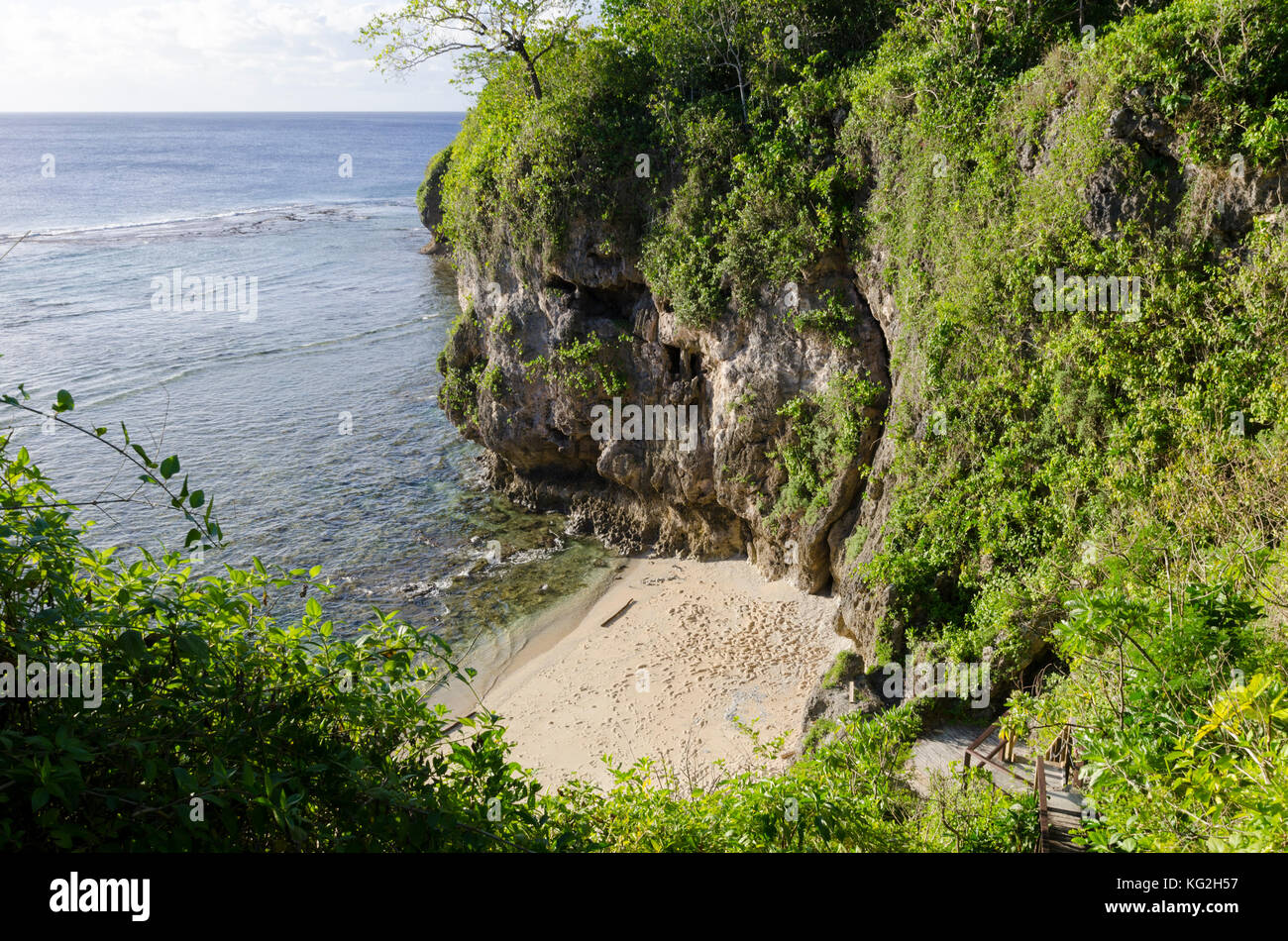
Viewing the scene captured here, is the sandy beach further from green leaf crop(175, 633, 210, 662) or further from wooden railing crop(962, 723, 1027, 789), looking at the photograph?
green leaf crop(175, 633, 210, 662)

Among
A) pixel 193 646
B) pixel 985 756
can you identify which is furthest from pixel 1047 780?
pixel 193 646

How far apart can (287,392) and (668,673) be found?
23.1 metres

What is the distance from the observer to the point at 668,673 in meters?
16.5

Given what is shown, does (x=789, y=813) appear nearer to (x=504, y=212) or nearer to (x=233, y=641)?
(x=233, y=641)

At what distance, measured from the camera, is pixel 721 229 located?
18531mm

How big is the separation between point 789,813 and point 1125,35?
13.1 m

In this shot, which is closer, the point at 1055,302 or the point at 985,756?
the point at 985,756

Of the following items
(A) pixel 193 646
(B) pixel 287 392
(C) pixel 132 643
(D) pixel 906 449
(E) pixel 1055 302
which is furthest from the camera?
(B) pixel 287 392

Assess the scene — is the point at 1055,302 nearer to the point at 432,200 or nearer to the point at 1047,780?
the point at 1047,780

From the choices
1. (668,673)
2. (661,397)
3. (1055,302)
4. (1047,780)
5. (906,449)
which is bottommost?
(668,673)

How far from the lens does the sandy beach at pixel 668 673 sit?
14.6m

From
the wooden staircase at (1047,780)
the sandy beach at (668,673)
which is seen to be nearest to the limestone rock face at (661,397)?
the sandy beach at (668,673)

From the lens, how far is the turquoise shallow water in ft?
69.2

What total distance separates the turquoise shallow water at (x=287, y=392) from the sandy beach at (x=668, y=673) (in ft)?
5.81
